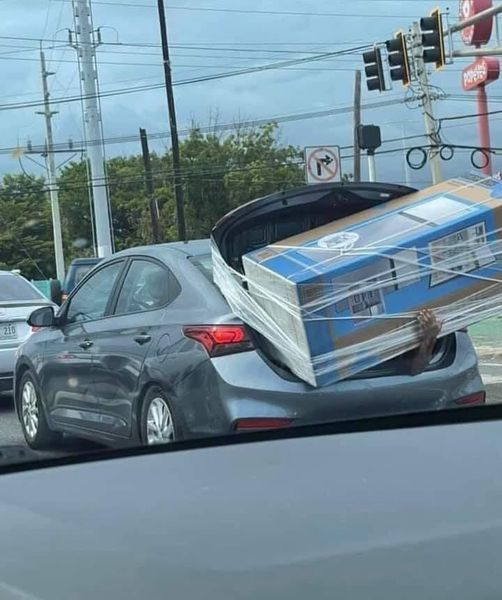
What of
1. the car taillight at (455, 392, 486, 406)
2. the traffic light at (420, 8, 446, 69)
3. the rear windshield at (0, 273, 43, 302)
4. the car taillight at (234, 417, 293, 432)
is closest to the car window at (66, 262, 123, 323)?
the car taillight at (234, 417, 293, 432)

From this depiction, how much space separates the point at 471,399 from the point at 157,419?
5.94 ft

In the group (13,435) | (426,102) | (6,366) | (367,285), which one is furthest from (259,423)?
(426,102)

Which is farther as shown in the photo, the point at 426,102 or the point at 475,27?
the point at 475,27

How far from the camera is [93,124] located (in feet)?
102

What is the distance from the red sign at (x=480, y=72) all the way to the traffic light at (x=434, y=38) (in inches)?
622

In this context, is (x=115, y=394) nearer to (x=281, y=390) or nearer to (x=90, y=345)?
(x=90, y=345)

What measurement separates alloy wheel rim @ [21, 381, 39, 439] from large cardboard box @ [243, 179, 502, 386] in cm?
255

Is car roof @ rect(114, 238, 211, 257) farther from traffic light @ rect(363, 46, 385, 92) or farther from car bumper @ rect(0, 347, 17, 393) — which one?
traffic light @ rect(363, 46, 385, 92)

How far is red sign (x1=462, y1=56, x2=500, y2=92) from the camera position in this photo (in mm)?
32906

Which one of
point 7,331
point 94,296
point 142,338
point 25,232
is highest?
point 25,232

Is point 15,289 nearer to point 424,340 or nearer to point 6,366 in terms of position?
point 6,366

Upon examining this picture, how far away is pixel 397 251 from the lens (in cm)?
499

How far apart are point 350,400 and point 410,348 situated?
1.50ft

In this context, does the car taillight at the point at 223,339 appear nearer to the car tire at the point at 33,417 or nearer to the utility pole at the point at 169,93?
the car tire at the point at 33,417
